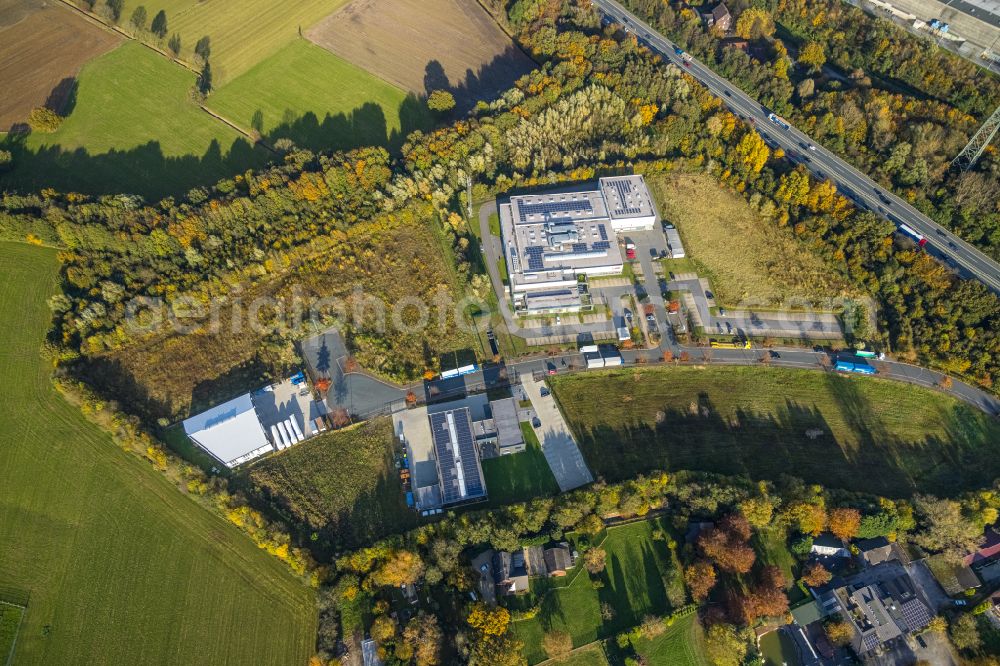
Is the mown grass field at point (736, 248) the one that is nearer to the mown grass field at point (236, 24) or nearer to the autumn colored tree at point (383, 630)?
the autumn colored tree at point (383, 630)

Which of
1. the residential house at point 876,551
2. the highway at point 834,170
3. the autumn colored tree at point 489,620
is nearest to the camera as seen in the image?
the autumn colored tree at point 489,620

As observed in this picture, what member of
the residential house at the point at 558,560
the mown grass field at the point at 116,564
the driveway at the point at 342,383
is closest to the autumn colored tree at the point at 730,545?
the residential house at the point at 558,560

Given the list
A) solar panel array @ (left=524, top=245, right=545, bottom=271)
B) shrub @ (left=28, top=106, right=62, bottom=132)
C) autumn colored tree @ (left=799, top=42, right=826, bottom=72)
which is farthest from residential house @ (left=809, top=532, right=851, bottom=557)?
shrub @ (left=28, top=106, right=62, bottom=132)

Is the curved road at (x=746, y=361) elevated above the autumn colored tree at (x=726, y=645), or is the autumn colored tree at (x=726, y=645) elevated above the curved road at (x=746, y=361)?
the curved road at (x=746, y=361)

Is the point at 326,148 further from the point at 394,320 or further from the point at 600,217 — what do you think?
the point at 600,217

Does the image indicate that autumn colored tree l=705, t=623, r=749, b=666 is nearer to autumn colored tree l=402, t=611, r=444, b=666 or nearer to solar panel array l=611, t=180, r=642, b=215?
autumn colored tree l=402, t=611, r=444, b=666

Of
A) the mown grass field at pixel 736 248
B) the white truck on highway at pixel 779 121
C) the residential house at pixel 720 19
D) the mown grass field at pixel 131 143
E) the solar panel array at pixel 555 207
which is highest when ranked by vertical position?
the residential house at pixel 720 19
